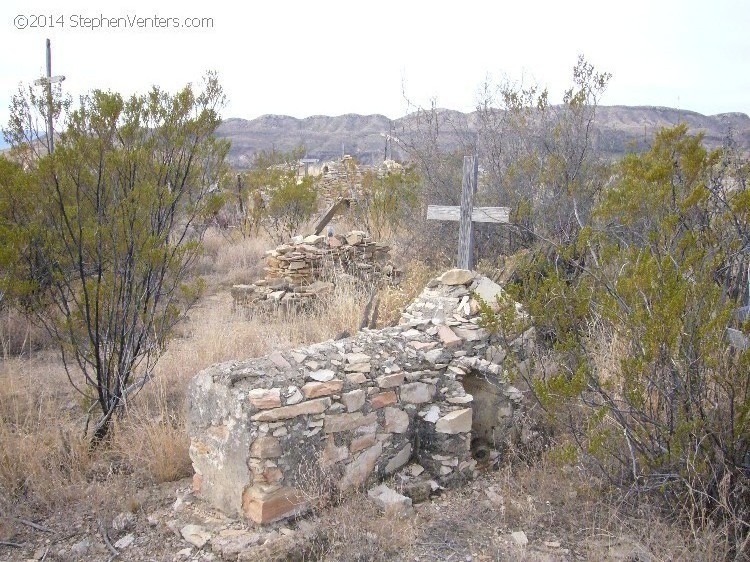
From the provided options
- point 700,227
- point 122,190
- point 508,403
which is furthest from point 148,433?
point 700,227

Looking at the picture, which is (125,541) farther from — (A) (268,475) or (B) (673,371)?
(B) (673,371)

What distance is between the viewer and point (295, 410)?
11.0ft

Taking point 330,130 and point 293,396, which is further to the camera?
point 330,130

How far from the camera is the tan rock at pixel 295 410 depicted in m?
3.28

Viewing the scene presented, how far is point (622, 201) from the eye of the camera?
3.82 meters

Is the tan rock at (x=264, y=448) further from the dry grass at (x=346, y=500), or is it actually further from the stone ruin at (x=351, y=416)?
the dry grass at (x=346, y=500)

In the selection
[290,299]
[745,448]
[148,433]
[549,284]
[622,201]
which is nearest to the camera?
[745,448]

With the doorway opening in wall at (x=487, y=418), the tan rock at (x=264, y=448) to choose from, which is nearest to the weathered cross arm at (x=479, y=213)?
the doorway opening in wall at (x=487, y=418)

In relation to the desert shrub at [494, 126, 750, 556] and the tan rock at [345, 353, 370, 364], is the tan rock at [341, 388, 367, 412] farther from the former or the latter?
the desert shrub at [494, 126, 750, 556]

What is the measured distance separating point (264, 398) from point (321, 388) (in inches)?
13.6

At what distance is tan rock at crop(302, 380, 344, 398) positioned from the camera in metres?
3.45

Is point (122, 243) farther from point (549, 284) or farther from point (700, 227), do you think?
point (700, 227)

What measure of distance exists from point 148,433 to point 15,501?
0.83 meters

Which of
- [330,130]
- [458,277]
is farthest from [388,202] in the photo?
[330,130]
